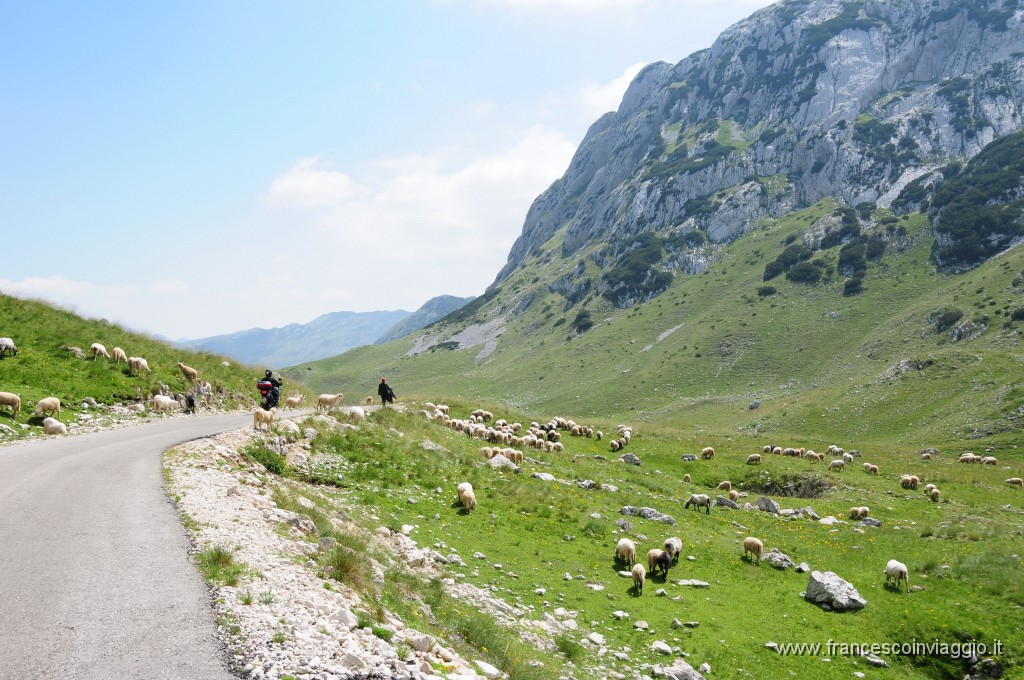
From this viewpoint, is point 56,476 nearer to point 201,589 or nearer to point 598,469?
point 201,589

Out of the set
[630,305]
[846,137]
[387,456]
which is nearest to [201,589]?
[387,456]

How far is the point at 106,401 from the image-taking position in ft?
89.4

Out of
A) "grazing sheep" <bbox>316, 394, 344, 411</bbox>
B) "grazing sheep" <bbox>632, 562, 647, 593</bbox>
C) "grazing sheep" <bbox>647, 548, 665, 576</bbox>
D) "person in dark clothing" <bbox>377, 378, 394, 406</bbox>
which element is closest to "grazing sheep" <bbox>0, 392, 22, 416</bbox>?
"grazing sheep" <bbox>316, 394, 344, 411</bbox>

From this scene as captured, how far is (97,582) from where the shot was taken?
9219mm

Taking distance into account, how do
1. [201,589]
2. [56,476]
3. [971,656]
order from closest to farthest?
1. [201,589]
2. [56,476]
3. [971,656]

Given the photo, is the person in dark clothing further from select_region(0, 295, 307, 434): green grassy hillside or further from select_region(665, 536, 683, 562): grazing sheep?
select_region(665, 536, 683, 562): grazing sheep

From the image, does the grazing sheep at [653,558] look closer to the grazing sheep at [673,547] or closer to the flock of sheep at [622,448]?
the flock of sheep at [622,448]

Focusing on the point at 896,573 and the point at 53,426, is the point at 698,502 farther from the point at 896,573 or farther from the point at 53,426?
the point at 53,426

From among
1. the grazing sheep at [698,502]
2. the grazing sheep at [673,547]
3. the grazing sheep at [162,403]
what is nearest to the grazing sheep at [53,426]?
the grazing sheep at [162,403]

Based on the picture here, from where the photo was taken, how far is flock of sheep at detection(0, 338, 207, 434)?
72.6ft

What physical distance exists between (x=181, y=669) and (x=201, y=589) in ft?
8.04

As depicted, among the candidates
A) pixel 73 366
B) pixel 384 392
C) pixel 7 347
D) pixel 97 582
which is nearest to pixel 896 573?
pixel 97 582

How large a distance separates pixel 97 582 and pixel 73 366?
2529 centimetres

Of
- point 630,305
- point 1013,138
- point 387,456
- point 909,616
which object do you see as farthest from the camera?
point 630,305
